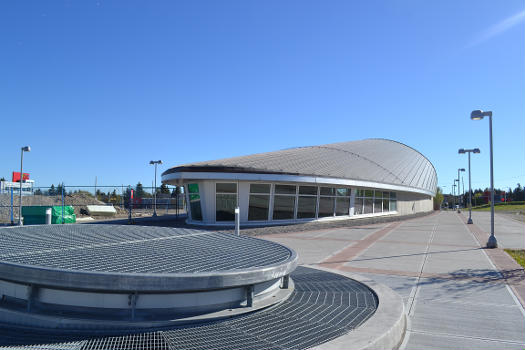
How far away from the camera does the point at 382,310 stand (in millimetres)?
5527

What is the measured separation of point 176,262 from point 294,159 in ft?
75.0

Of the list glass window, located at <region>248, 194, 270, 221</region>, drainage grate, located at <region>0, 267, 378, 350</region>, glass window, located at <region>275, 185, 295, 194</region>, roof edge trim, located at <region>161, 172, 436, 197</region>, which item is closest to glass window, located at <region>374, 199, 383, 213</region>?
roof edge trim, located at <region>161, 172, 436, 197</region>

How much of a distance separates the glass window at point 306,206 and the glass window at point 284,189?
0.97m

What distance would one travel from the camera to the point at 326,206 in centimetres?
2670

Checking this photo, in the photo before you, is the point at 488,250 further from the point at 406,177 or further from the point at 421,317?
the point at 406,177

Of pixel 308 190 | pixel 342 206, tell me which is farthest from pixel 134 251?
pixel 342 206

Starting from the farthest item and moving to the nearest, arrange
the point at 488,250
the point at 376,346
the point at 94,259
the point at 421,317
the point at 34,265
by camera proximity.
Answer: the point at 488,250 → the point at 421,317 → the point at 94,259 → the point at 34,265 → the point at 376,346

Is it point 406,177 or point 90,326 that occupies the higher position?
point 406,177

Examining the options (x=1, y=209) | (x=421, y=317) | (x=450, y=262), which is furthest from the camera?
(x=1, y=209)

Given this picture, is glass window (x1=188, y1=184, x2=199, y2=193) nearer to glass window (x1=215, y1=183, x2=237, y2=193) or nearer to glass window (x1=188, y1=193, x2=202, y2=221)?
glass window (x1=188, y1=193, x2=202, y2=221)

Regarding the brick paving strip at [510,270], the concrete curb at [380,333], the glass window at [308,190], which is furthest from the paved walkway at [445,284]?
the glass window at [308,190]

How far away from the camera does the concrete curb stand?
4.15m

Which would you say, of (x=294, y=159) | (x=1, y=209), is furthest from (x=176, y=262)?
(x=1, y=209)

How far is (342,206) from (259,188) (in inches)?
318
